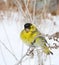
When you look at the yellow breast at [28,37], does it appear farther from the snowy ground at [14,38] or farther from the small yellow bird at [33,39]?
the snowy ground at [14,38]

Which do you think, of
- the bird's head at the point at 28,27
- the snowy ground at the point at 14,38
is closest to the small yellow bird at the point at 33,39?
the bird's head at the point at 28,27

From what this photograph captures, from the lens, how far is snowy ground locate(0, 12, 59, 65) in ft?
10.9

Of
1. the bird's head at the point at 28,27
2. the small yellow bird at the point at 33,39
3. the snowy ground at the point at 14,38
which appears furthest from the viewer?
the snowy ground at the point at 14,38

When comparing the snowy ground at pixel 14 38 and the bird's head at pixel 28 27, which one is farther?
the snowy ground at pixel 14 38

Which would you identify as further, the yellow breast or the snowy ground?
Result: the snowy ground

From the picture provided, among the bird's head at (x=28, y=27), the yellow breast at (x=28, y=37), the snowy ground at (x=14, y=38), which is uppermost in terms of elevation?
the bird's head at (x=28, y=27)

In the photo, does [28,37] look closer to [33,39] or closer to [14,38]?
[33,39]

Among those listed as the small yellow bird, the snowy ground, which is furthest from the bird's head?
the snowy ground

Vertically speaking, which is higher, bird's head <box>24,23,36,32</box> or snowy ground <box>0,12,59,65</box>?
bird's head <box>24,23,36,32</box>

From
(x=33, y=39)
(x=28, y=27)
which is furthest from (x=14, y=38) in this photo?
(x=33, y=39)

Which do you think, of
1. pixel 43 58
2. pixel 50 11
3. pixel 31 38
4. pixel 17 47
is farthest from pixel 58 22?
pixel 31 38

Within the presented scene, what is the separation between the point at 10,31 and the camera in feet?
16.7

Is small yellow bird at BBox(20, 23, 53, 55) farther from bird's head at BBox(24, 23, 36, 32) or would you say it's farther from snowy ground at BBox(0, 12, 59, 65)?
snowy ground at BBox(0, 12, 59, 65)

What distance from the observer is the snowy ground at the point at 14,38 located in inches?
131
